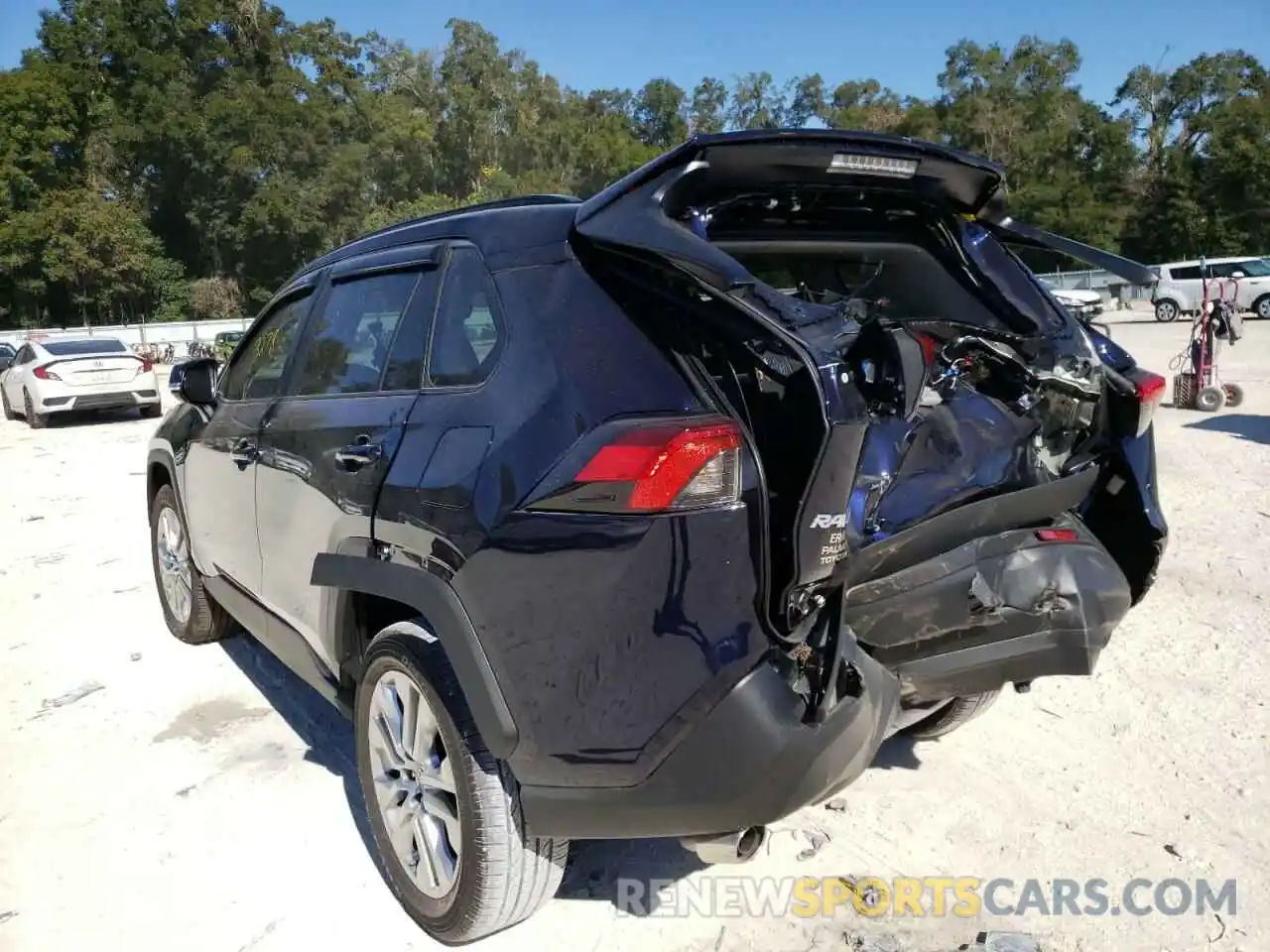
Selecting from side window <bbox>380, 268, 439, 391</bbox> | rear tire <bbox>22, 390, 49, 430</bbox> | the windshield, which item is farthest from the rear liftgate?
rear tire <bbox>22, 390, 49, 430</bbox>

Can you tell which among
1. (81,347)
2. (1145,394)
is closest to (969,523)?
(1145,394)

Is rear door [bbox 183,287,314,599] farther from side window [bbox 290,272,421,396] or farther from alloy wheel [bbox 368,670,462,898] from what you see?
alloy wheel [bbox 368,670,462,898]

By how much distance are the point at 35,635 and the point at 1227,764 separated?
225 inches

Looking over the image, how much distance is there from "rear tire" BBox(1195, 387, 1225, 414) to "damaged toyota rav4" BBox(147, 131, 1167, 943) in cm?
877

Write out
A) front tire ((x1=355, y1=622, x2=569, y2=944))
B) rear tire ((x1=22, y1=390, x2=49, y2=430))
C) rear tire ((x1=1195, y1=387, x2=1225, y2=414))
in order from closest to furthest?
front tire ((x1=355, y1=622, x2=569, y2=944)), rear tire ((x1=1195, y1=387, x2=1225, y2=414)), rear tire ((x1=22, y1=390, x2=49, y2=430))

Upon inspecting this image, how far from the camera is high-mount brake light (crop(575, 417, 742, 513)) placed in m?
2.04

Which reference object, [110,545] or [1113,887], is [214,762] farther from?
[110,545]

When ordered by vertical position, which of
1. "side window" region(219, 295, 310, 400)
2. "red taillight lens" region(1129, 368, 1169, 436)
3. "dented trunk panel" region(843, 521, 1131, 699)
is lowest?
"dented trunk panel" region(843, 521, 1131, 699)

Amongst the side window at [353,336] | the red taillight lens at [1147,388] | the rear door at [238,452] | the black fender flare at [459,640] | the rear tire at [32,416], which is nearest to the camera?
the black fender flare at [459,640]

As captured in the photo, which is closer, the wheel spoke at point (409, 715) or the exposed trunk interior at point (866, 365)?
the exposed trunk interior at point (866, 365)

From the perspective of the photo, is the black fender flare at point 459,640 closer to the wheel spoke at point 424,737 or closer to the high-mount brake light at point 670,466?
the wheel spoke at point 424,737

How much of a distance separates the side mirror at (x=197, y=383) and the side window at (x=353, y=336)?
98 cm

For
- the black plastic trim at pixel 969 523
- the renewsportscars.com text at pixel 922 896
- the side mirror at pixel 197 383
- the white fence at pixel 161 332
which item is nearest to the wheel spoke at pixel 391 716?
the renewsportscars.com text at pixel 922 896

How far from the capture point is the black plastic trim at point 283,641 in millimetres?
3090
